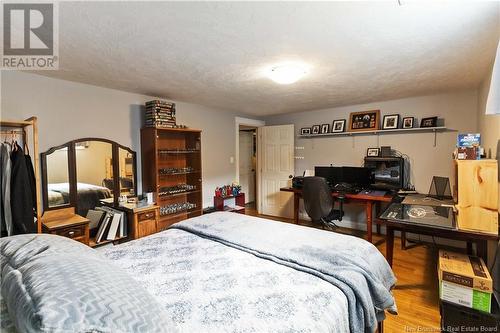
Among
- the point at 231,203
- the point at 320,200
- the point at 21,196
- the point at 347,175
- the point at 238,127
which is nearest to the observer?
the point at 21,196

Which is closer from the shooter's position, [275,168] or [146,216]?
[146,216]

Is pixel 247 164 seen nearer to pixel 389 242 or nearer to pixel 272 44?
pixel 389 242

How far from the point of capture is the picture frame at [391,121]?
375cm

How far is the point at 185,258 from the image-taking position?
1.56 meters

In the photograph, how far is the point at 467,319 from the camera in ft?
5.65

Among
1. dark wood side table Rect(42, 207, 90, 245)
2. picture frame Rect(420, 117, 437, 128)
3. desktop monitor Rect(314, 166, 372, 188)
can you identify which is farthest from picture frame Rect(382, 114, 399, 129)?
dark wood side table Rect(42, 207, 90, 245)

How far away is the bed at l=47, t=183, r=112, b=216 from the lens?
264 centimetres

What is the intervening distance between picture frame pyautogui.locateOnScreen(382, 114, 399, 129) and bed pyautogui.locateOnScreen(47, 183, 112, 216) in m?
4.11

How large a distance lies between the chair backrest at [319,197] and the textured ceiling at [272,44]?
4.23ft

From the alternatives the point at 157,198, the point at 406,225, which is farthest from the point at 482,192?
the point at 157,198

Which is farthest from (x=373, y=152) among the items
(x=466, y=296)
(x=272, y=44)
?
(x=272, y=44)

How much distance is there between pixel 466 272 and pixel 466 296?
16cm

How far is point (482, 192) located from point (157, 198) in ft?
10.9

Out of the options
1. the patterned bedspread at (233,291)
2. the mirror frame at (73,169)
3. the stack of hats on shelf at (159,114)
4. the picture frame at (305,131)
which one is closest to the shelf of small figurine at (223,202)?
the mirror frame at (73,169)
